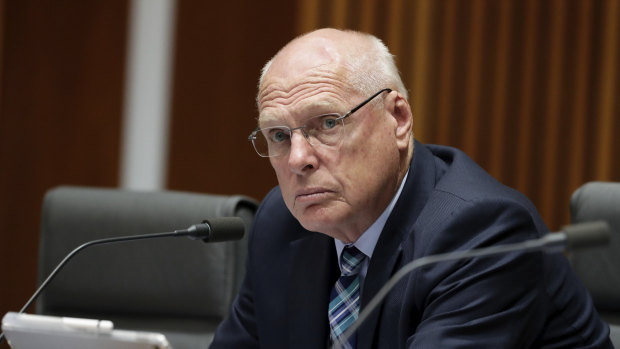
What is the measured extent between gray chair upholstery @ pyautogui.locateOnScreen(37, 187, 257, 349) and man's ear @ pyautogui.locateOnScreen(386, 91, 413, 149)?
54 cm

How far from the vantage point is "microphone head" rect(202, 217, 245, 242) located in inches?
65.8

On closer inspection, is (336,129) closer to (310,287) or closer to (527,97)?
(310,287)

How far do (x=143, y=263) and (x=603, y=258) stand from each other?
4.02 ft

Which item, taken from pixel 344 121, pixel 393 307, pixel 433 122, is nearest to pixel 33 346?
pixel 393 307

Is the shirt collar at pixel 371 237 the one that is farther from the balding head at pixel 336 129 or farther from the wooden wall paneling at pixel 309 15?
the wooden wall paneling at pixel 309 15

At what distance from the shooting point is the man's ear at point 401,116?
6.15 ft

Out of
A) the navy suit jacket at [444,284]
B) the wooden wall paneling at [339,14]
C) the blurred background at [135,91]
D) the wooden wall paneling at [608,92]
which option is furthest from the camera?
the blurred background at [135,91]

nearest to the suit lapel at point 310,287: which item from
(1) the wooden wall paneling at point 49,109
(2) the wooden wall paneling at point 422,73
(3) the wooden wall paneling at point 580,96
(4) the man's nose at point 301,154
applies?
(4) the man's nose at point 301,154

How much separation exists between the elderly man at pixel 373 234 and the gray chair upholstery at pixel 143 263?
0.14m

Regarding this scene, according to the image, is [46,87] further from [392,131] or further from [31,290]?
[392,131]

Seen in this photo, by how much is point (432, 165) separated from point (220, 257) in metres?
0.65

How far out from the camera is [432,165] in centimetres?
190

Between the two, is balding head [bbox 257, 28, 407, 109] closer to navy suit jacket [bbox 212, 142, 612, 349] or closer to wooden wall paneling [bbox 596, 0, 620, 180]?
navy suit jacket [bbox 212, 142, 612, 349]

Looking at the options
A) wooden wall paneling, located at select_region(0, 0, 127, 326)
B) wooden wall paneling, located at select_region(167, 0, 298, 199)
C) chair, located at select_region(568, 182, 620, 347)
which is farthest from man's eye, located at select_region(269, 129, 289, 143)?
wooden wall paneling, located at select_region(0, 0, 127, 326)
